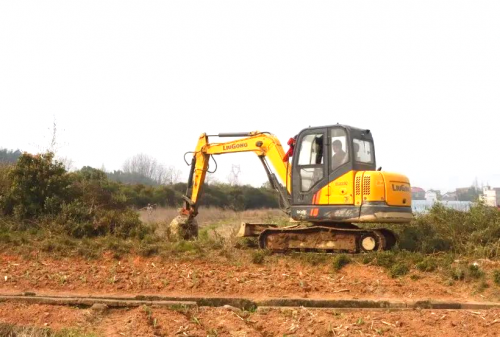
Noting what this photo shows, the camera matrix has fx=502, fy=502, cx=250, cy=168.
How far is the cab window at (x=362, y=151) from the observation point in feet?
35.0

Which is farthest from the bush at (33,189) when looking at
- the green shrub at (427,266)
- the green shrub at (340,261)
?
the green shrub at (427,266)

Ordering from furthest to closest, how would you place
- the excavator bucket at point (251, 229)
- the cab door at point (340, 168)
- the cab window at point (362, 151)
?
the excavator bucket at point (251, 229)
the cab window at point (362, 151)
the cab door at point (340, 168)

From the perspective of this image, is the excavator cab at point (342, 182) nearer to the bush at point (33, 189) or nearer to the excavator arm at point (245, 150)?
the excavator arm at point (245, 150)

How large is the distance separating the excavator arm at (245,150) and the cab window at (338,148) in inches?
50.0

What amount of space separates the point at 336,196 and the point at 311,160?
3.34ft

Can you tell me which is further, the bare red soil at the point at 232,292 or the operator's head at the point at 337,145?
the operator's head at the point at 337,145

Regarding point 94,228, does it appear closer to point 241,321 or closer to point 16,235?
point 16,235

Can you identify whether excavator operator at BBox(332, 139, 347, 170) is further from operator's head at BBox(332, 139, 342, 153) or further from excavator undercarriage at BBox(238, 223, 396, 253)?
excavator undercarriage at BBox(238, 223, 396, 253)

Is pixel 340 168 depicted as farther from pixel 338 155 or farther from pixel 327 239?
pixel 327 239

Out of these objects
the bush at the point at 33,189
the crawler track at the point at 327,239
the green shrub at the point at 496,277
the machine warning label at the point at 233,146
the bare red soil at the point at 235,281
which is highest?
the machine warning label at the point at 233,146

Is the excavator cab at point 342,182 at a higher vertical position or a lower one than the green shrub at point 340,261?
higher

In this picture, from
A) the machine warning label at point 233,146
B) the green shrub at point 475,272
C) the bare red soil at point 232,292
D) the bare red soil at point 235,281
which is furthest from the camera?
the machine warning label at point 233,146

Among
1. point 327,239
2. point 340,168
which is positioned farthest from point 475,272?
point 340,168

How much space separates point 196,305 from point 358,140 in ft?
17.0
